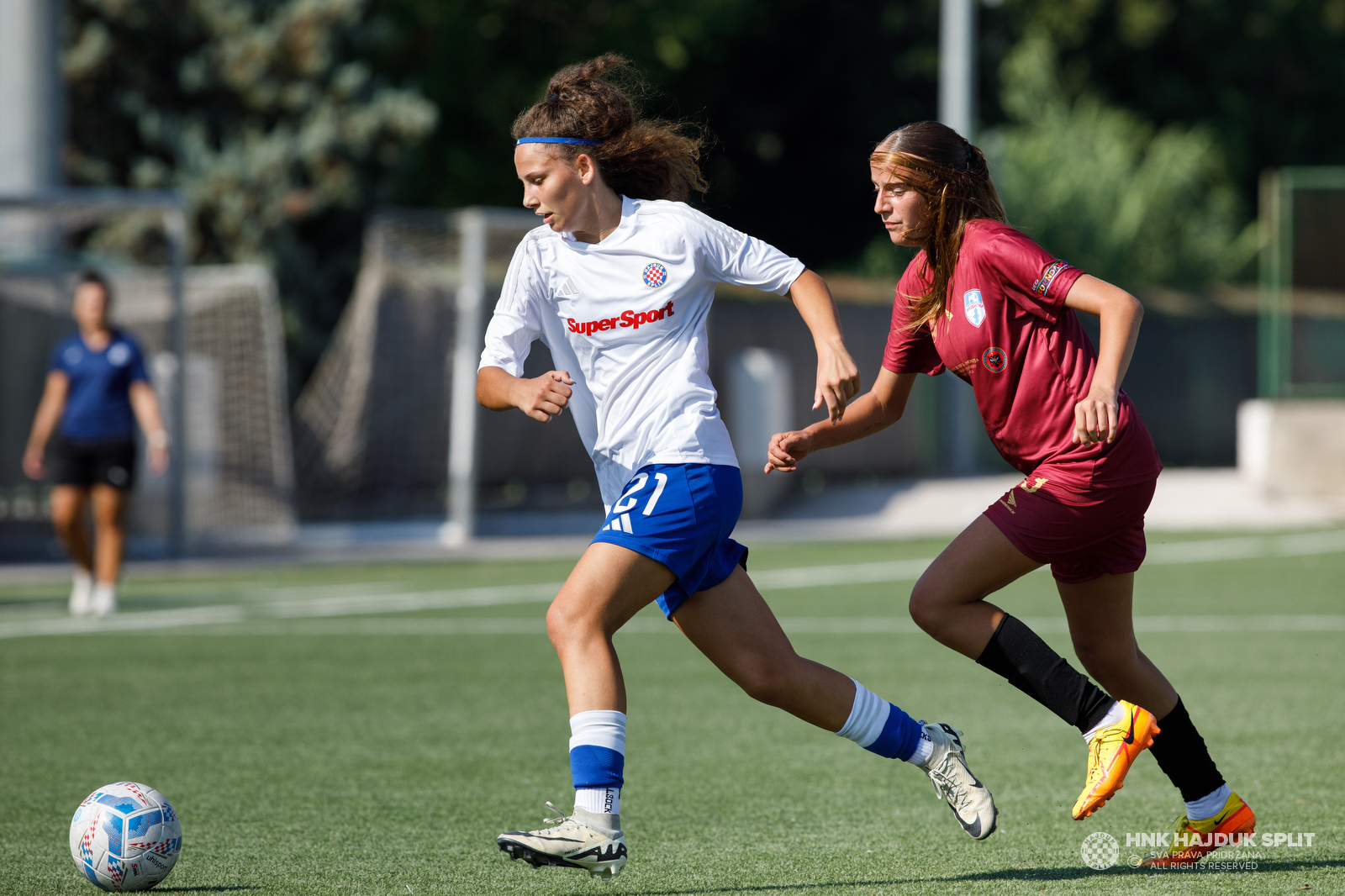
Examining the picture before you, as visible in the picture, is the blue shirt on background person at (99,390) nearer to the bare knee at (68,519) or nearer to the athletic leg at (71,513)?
the athletic leg at (71,513)

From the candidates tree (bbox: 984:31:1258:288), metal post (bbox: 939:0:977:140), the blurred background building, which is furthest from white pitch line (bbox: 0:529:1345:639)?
tree (bbox: 984:31:1258:288)

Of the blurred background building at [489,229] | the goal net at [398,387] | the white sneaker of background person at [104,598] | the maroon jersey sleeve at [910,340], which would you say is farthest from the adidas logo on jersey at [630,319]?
the goal net at [398,387]

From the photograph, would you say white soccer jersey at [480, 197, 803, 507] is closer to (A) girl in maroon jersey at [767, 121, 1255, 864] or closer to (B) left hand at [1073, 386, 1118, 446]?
(A) girl in maroon jersey at [767, 121, 1255, 864]

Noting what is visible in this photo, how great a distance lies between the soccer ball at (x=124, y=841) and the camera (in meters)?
4.43

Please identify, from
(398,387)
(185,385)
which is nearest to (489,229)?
(398,387)

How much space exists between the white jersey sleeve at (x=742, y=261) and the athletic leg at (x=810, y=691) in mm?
798

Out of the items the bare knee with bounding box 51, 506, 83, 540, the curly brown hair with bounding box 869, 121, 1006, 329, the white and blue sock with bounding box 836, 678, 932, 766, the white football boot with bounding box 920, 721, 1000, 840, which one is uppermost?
the curly brown hair with bounding box 869, 121, 1006, 329

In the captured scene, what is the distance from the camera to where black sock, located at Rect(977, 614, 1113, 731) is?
447 centimetres

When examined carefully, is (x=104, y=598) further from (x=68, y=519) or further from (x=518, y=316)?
(x=518, y=316)

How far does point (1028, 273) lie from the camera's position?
432 centimetres

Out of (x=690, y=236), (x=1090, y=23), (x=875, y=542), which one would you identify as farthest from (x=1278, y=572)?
(x=1090, y=23)

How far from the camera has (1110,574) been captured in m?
4.54

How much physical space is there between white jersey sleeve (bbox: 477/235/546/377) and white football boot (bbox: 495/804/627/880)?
1.23 meters

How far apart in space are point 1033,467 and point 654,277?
1154mm
